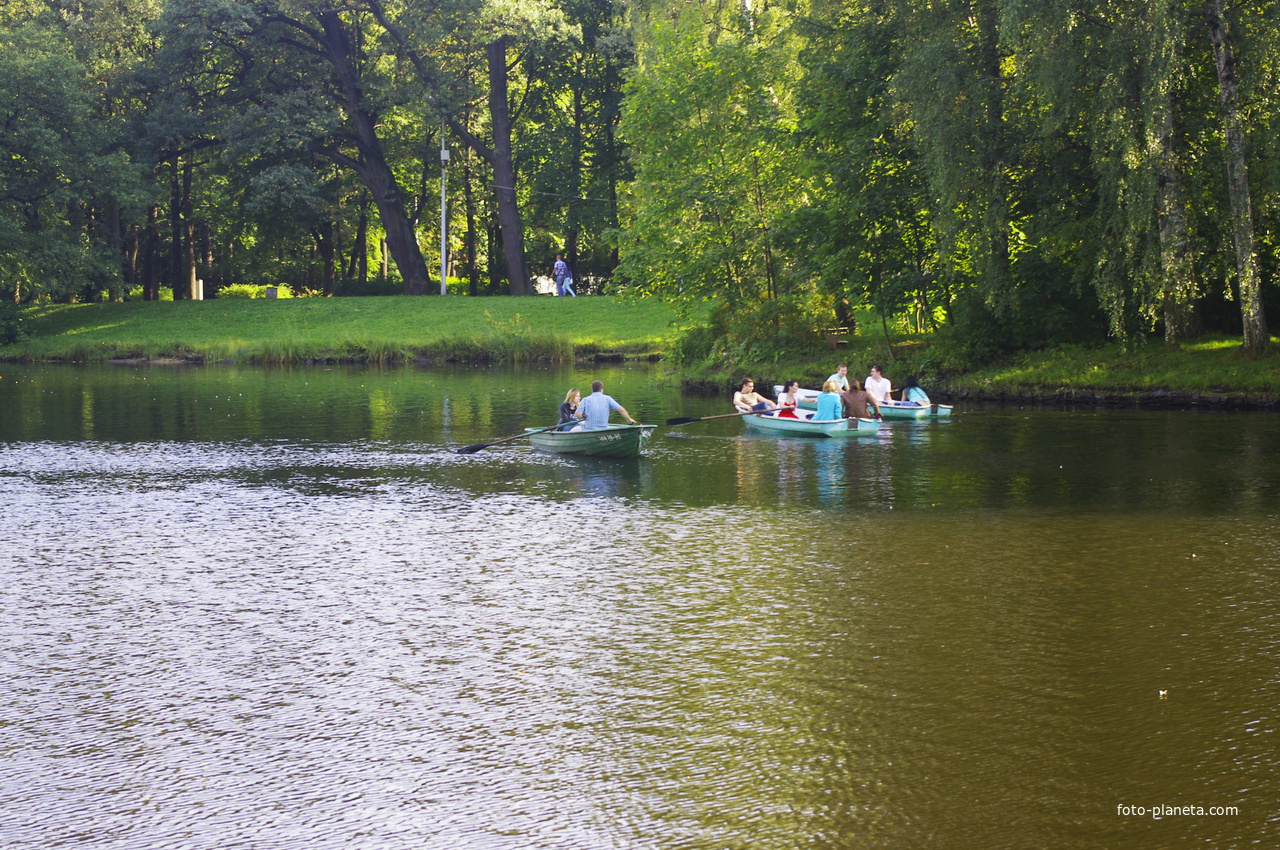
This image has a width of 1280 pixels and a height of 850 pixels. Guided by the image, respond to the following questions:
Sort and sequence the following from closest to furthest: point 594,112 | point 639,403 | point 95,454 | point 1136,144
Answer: point 95,454
point 1136,144
point 639,403
point 594,112

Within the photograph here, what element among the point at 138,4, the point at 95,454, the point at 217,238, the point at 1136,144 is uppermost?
the point at 138,4

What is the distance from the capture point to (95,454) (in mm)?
22453

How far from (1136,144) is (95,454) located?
21191 mm

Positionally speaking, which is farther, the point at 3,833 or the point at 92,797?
the point at 92,797

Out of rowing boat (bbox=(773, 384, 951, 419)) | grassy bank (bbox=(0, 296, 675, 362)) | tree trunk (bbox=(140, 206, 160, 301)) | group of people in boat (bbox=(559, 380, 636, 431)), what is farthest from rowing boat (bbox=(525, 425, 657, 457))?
tree trunk (bbox=(140, 206, 160, 301))

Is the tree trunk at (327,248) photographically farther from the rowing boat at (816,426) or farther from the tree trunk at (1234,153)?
the tree trunk at (1234,153)

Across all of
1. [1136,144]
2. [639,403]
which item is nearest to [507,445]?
[639,403]

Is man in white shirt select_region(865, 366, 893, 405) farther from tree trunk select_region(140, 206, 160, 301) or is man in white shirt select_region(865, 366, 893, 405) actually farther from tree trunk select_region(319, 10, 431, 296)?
tree trunk select_region(140, 206, 160, 301)

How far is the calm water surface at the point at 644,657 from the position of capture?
6746mm

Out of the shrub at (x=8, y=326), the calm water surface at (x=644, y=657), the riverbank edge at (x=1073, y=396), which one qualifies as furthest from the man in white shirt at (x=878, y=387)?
the shrub at (x=8, y=326)

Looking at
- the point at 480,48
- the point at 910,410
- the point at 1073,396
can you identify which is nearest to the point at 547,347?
the point at 480,48

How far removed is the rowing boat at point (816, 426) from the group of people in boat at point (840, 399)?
0.14 meters

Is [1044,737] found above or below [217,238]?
below

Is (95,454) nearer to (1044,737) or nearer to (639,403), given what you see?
(639,403)
